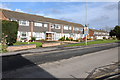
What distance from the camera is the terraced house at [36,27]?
995 inches

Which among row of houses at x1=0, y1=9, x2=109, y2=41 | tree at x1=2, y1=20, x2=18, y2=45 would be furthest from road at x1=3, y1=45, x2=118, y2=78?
row of houses at x1=0, y1=9, x2=109, y2=41

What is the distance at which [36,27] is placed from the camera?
29.3m

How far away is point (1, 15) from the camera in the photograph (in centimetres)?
2438

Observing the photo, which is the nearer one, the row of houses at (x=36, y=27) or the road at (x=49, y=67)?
the road at (x=49, y=67)

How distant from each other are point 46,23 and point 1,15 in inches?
481

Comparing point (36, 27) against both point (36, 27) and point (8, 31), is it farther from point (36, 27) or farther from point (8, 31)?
point (8, 31)

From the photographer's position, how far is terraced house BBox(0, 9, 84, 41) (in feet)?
82.9

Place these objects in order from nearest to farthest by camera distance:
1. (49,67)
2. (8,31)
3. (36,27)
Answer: (49,67) < (8,31) < (36,27)

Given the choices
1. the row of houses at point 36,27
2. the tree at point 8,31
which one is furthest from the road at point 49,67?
the row of houses at point 36,27

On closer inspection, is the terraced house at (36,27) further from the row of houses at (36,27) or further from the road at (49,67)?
the road at (49,67)

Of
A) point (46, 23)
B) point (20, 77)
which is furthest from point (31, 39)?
point (20, 77)

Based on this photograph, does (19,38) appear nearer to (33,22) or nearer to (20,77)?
(33,22)

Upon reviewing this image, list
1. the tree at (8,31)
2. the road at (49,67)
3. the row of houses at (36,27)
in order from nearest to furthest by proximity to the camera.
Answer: the road at (49,67)
the tree at (8,31)
the row of houses at (36,27)

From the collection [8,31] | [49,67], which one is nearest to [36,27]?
[8,31]
